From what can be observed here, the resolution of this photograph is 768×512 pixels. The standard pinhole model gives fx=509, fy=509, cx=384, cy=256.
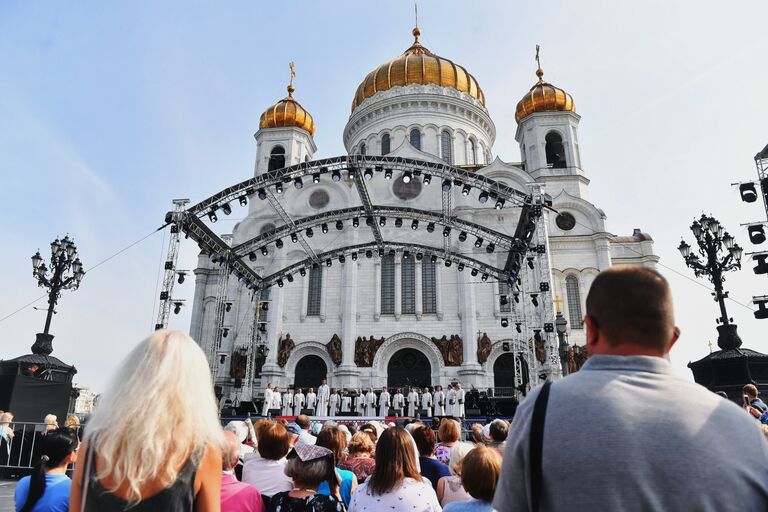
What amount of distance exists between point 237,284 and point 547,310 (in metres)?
19.1

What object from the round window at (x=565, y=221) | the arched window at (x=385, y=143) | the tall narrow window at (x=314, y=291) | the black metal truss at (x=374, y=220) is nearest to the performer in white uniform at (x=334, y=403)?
the tall narrow window at (x=314, y=291)

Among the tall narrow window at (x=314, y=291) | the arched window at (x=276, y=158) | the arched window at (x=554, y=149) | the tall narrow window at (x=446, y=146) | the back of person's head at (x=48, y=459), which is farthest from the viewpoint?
the tall narrow window at (x=446, y=146)

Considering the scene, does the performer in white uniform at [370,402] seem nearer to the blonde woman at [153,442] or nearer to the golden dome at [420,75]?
the blonde woman at [153,442]

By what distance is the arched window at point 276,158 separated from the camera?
33.9 meters

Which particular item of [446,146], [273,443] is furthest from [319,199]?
[273,443]

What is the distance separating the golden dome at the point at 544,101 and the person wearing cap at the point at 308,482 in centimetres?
3336

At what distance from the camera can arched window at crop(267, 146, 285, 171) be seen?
111 feet

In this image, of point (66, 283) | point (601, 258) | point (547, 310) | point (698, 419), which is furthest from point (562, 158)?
point (698, 419)

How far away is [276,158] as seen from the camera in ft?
112

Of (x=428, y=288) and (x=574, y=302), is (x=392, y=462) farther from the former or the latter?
(x=574, y=302)

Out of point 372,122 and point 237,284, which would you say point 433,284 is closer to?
point 237,284

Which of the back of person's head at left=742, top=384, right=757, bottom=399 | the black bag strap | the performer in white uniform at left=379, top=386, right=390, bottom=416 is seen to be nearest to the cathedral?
the performer in white uniform at left=379, top=386, right=390, bottom=416

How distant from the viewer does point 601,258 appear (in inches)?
1131

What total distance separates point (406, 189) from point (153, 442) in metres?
29.6
